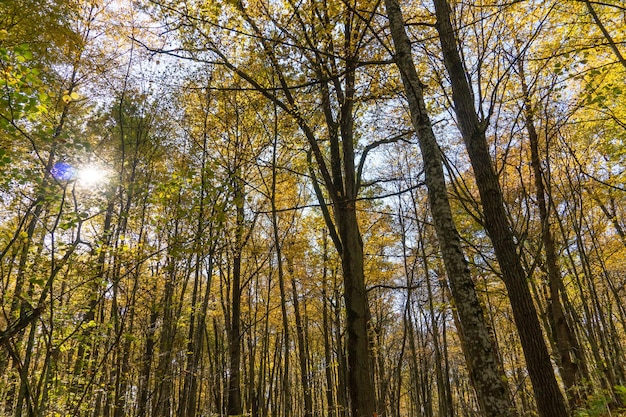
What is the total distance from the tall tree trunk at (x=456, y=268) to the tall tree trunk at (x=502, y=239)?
27.6 inches

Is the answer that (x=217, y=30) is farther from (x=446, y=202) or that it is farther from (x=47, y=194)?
(x=446, y=202)

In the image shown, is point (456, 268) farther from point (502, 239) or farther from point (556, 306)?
point (556, 306)

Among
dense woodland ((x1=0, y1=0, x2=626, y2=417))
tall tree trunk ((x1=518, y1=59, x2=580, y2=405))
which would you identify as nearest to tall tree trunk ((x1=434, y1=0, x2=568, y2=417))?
dense woodland ((x1=0, y1=0, x2=626, y2=417))

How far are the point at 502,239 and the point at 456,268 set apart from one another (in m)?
1.72

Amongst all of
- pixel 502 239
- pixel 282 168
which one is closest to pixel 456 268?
pixel 502 239

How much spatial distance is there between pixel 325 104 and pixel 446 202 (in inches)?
166

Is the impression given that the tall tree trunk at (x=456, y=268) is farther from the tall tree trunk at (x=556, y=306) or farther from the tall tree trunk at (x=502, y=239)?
the tall tree trunk at (x=556, y=306)

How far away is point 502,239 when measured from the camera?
4.17 meters

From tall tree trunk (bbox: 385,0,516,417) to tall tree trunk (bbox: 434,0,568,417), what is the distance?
27.6 inches

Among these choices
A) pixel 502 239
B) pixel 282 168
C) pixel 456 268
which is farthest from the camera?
pixel 282 168

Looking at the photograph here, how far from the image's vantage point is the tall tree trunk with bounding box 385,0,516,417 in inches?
98.1

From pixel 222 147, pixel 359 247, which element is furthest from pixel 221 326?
pixel 359 247

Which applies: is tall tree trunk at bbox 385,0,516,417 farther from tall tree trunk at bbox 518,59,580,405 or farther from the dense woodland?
tall tree trunk at bbox 518,59,580,405

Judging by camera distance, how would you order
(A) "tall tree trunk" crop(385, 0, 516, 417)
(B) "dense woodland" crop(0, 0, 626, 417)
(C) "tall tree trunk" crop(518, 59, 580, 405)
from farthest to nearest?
1. (C) "tall tree trunk" crop(518, 59, 580, 405)
2. (B) "dense woodland" crop(0, 0, 626, 417)
3. (A) "tall tree trunk" crop(385, 0, 516, 417)
